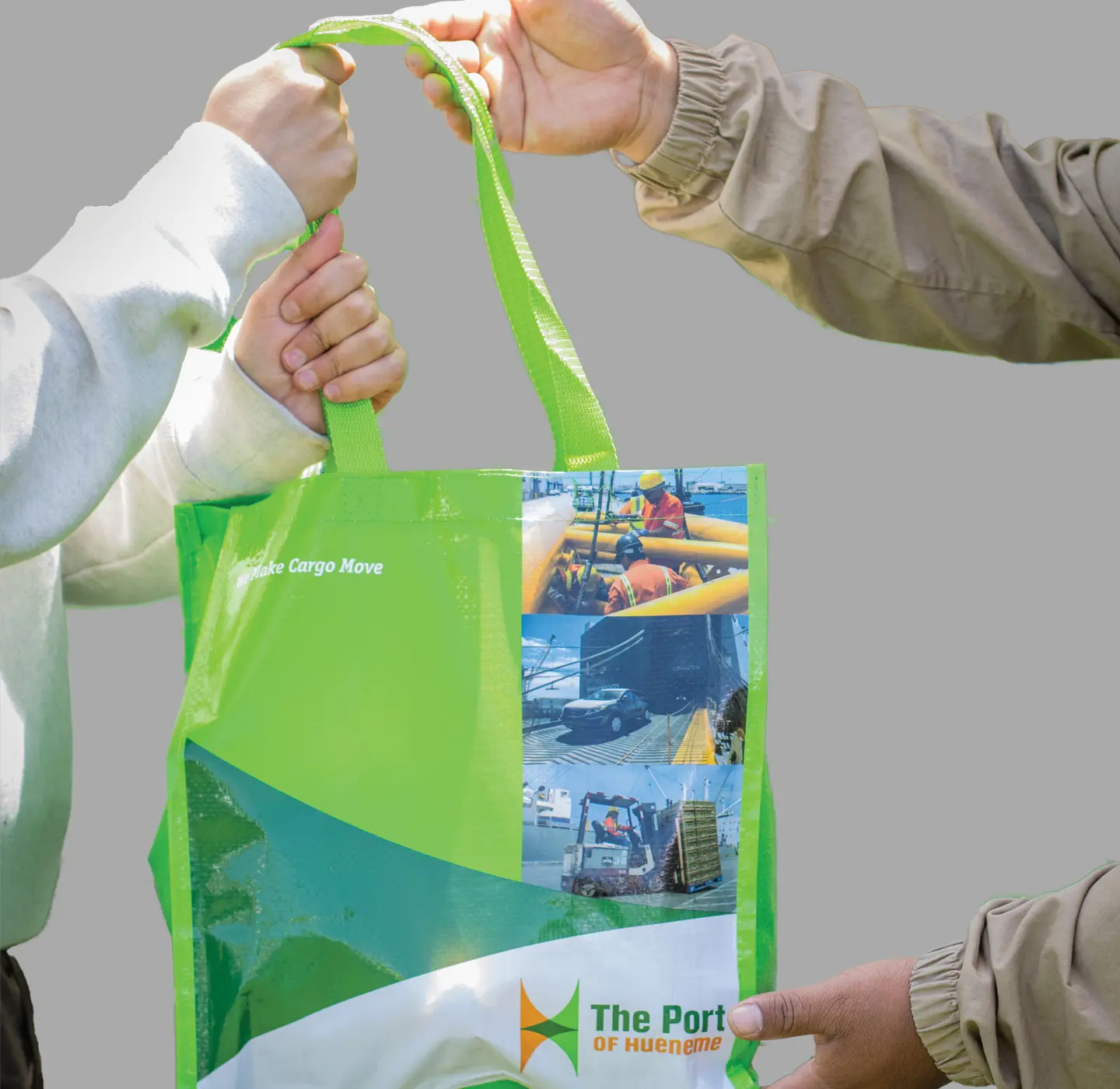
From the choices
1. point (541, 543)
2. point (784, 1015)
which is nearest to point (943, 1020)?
point (784, 1015)

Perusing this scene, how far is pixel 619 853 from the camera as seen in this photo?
3.58 ft

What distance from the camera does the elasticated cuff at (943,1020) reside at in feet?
3.88

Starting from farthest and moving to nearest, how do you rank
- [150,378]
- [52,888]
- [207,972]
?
[52,888], [207,972], [150,378]

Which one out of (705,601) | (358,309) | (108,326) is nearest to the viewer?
(108,326)

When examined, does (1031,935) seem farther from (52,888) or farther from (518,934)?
(52,888)

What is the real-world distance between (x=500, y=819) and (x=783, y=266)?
673mm

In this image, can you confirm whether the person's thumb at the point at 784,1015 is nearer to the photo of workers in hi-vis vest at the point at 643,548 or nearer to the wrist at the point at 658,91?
the photo of workers in hi-vis vest at the point at 643,548

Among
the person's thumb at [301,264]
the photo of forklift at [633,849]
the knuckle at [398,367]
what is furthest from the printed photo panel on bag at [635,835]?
the person's thumb at [301,264]

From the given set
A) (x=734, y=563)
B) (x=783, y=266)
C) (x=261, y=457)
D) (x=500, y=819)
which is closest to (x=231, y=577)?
(x=261, y=457)

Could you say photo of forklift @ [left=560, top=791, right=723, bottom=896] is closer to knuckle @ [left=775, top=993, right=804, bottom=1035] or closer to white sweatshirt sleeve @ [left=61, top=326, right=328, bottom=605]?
knuckle @ [left=775, top=993, right=804, bottom=1035]

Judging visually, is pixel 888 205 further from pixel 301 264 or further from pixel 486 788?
pixel 486 788

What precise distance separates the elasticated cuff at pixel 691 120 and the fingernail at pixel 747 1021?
33.4 inches

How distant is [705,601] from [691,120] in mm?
565

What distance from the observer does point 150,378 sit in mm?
1037
